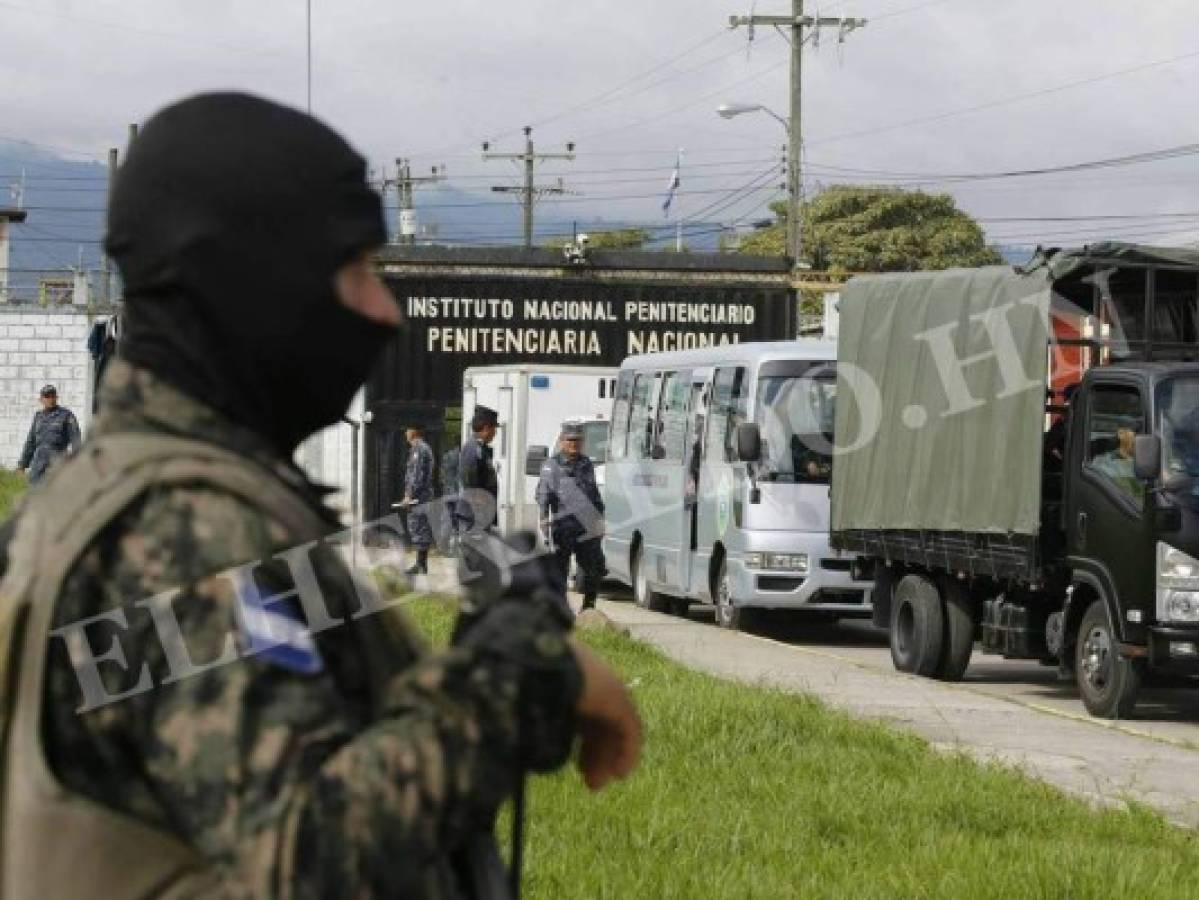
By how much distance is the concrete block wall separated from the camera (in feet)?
190

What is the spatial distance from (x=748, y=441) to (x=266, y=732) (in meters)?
19.8

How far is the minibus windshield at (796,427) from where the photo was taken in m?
22.8

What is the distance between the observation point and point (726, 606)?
23719mm

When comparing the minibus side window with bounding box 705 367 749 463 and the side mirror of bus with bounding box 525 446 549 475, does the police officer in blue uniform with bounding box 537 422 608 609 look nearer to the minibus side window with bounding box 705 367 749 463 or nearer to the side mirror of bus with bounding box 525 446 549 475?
the minibus side window with bounding box 705 367 749 463

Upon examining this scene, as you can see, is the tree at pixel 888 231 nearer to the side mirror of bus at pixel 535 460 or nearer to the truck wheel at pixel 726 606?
the side mirror of bus at pixel 535 460

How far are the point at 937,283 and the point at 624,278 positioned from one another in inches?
989

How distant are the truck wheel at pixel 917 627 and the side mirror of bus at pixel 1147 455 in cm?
341

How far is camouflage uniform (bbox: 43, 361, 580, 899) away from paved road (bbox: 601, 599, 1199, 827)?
8.60 meters

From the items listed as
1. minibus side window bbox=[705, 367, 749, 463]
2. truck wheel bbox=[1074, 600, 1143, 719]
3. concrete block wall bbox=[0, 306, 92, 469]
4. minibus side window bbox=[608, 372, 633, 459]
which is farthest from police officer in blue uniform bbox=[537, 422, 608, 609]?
concrete block wall bbox=[0, 306, 92, 469]

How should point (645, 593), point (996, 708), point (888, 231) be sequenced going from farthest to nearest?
point (888, 231)
point (645, 593)
point (996, 708)

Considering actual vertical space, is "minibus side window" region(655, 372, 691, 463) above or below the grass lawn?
above

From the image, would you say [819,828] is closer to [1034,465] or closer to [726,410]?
[1034,465]

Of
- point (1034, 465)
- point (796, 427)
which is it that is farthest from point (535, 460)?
point (1034, 465)

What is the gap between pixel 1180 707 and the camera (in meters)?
17.3
